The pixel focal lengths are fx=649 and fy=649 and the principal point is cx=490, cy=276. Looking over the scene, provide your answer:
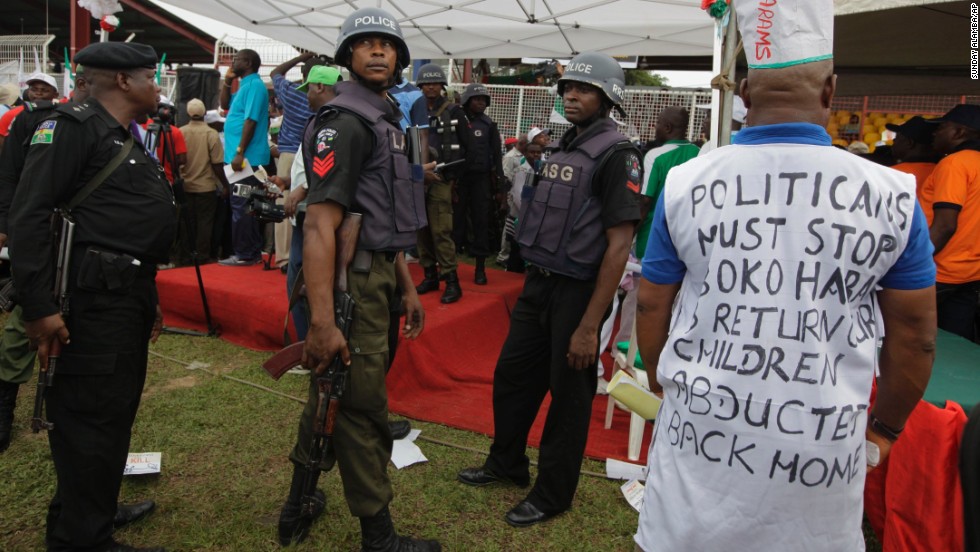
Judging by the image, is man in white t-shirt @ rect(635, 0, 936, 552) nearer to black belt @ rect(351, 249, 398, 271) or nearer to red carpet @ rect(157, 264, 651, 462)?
black belt @ rect(351, 249, 398, 271)

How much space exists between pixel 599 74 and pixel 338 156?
1.25 m

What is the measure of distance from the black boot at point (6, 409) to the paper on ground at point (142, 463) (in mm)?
768

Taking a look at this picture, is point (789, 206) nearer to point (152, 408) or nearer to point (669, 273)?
point (669, 273)

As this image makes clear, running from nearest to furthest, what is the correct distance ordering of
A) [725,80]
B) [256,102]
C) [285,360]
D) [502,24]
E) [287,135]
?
[285,360], [725,80], [287,135], [256,102], [502,24]

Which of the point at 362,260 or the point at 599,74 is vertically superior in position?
the point at 599,74

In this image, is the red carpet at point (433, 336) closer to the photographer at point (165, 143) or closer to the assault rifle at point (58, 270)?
the photographer at point (165, 143)

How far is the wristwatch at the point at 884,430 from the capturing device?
5.57ft

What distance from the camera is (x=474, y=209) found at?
7227 mm

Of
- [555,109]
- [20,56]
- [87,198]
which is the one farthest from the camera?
[20,56]

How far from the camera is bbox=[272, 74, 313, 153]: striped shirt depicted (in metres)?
5.46

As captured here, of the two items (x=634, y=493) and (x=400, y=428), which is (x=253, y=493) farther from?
(x=634, y=493)

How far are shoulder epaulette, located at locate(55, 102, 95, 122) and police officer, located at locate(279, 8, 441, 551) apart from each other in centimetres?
75

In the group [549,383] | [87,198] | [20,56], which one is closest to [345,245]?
[87,198]

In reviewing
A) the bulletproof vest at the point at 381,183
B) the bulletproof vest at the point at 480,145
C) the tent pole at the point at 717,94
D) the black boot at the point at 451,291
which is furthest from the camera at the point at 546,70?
the bulletproof vest at the point at 381,183
